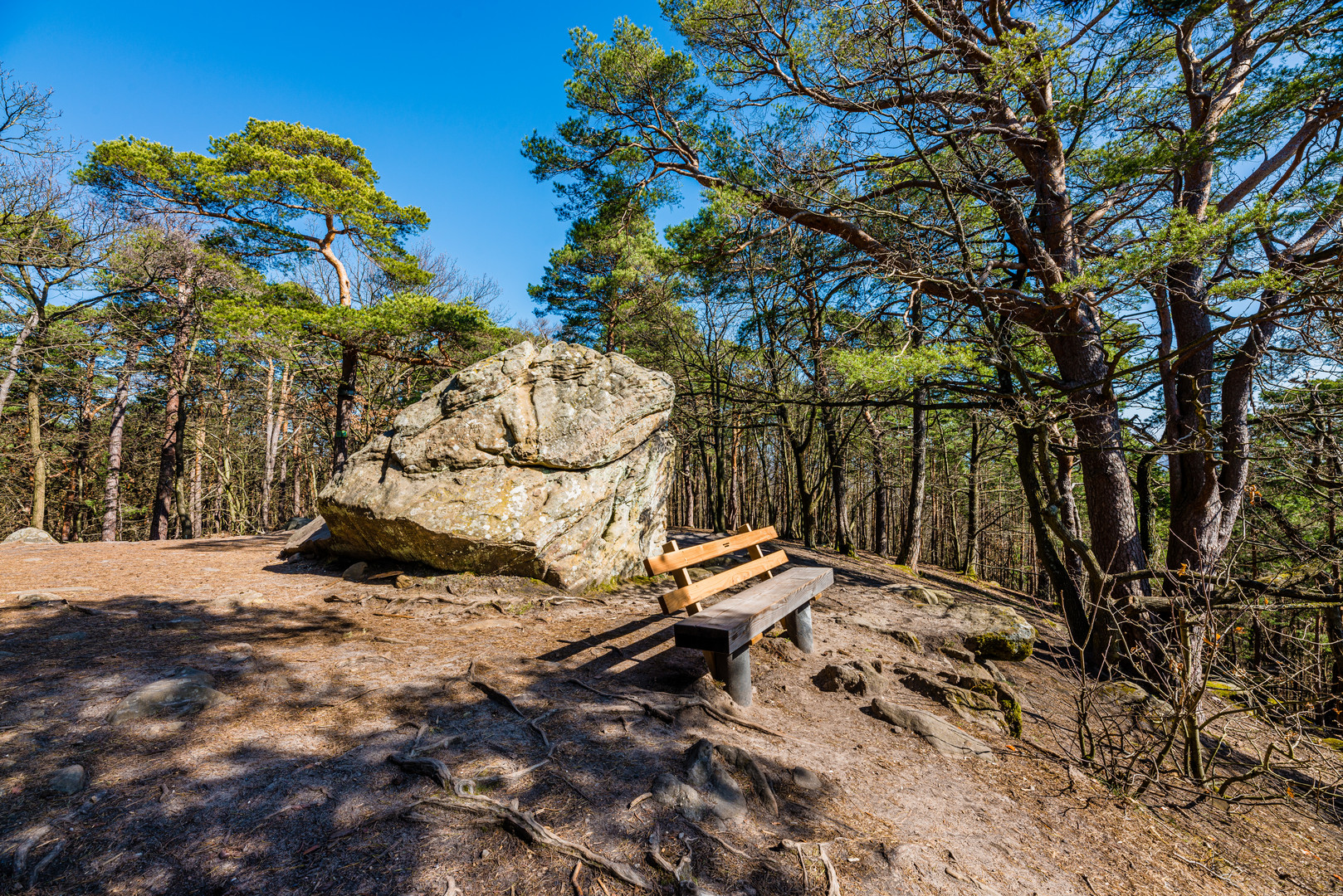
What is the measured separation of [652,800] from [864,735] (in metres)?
1.78

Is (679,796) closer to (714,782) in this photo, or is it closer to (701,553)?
(714,782)

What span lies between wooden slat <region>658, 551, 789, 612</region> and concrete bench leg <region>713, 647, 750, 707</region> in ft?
1.39

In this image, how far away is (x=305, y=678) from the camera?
323 cm

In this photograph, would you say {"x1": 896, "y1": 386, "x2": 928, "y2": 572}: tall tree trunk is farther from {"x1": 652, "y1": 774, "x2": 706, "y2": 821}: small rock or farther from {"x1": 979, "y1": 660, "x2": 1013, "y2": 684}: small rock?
{"x1": 652, "y1": 774, "x2": 706, "y2": 821}: small rock

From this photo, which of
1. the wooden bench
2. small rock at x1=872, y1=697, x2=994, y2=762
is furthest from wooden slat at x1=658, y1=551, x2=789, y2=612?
small rock at x1=872, y1=697, x2=994, y2=762

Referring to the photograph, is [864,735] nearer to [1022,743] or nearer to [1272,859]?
Answer: [1022,743]

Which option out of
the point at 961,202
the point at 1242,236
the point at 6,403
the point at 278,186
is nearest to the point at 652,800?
the point at 1242,236

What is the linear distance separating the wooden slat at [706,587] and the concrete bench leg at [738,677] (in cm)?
42

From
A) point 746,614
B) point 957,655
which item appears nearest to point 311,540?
point 746,614

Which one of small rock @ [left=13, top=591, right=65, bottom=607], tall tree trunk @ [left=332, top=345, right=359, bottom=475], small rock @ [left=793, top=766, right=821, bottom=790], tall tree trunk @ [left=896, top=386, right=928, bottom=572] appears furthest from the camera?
tall tree trunk @ [left=332, top=345, right=359, bottom=475]

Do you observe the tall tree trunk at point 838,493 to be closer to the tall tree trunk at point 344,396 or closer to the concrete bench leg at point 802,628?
the concrete bench leg at point 802,628

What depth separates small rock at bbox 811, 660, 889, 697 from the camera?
13.0 ft

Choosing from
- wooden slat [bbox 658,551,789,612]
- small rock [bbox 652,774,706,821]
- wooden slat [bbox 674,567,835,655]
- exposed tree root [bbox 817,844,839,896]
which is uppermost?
wooden slat [bbox 658,551,789,612]

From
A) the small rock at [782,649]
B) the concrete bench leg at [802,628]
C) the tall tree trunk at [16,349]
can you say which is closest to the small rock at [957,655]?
the concrete bench leg at [802,628]
